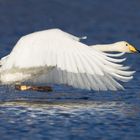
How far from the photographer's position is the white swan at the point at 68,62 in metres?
11.8

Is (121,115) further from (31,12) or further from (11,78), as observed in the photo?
(31,12)

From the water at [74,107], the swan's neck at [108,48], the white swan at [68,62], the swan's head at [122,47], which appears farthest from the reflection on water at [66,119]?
the swan's head at [122,47]

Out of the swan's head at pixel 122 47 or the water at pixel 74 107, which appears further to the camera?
the swan's head at pixel 122 47

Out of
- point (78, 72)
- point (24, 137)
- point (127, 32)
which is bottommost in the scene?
point (24, 137)

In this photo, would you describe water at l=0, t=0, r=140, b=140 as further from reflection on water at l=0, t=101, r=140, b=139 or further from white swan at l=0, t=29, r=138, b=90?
white swan at l=0, t=29, r=138, b=90

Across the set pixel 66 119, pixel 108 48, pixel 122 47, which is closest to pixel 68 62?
pixel 66 119

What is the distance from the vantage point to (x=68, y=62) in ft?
38.9

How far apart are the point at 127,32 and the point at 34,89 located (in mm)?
7688

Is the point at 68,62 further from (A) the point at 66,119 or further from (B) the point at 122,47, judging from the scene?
(B) the point at 122,47

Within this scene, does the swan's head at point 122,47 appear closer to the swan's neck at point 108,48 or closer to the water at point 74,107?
the swan's neck at point 108,48

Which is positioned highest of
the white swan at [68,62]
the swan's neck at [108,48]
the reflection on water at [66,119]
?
the swan's neck at [108,48]

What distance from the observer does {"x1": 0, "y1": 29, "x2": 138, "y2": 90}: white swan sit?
465 inches

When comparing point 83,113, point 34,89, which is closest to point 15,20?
point 34,89

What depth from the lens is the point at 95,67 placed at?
11.8 metres
